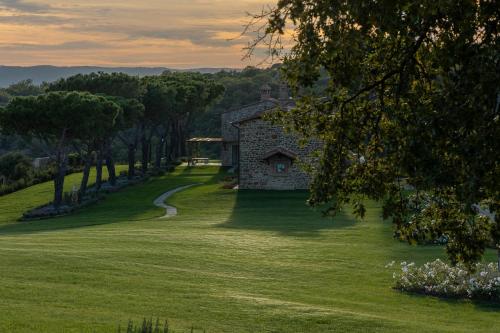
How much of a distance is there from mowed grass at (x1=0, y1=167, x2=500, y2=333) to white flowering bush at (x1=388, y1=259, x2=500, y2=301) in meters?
0.57

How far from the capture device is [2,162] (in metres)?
81.6

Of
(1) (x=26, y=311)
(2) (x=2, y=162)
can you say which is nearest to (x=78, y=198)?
(2) (x=2, y=162)

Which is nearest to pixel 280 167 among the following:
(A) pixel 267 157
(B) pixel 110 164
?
(A) pixel 267 157

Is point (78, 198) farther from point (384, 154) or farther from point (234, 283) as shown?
point (384, 154)

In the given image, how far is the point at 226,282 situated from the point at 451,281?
21.1 ft

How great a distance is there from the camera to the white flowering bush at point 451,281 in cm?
2175

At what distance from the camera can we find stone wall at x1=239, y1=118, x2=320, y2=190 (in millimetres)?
57312

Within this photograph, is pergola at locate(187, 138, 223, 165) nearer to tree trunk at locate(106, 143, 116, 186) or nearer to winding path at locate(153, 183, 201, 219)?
tree trunk at locate(106, 143, 116, 186)

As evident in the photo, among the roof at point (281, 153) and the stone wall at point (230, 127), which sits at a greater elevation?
the stone wall at point (230, 127)

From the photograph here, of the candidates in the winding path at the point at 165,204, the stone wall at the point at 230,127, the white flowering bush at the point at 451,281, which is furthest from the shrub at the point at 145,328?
the stone wall at the point at 230,127

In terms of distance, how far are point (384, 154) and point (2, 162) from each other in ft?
241

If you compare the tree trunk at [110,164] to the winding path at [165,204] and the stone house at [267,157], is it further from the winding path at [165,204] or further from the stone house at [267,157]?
the stone house at [267,157]

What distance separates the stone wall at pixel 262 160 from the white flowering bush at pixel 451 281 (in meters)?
33.8

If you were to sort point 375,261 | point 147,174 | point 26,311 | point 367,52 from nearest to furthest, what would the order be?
point 367,52
point 26,311
point 375,261
point 147,174
